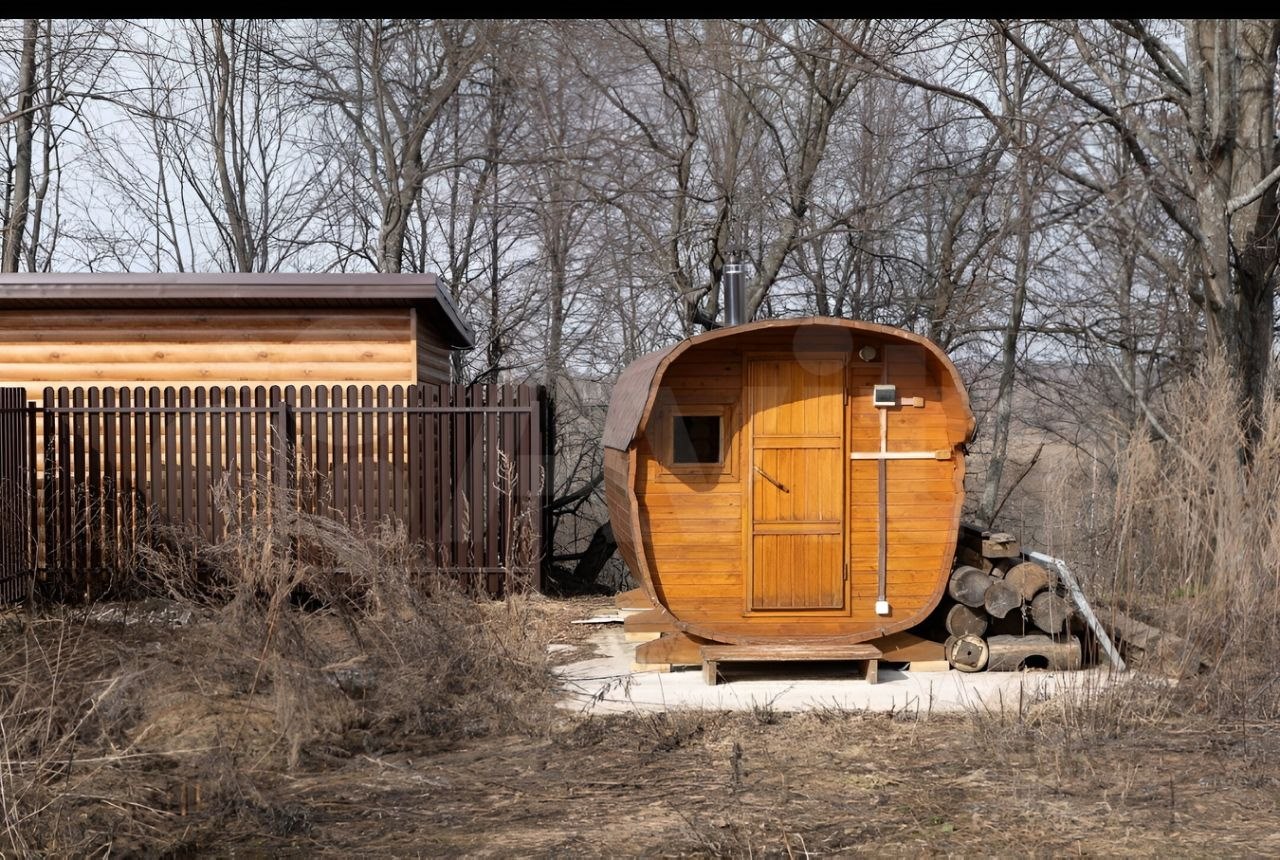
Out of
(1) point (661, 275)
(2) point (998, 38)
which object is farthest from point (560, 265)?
(2) point (998, 38)

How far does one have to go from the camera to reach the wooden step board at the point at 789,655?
8477 millimetres

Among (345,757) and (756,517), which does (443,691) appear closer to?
(345,757)

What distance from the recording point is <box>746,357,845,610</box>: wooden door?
9.05 m

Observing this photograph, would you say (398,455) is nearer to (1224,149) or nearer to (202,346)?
(202,346)

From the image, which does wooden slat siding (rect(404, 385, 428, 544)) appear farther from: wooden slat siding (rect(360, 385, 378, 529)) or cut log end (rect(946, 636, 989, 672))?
cut log end (rect(946, 636, 989, 672))

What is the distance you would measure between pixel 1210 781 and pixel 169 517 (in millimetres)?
9185

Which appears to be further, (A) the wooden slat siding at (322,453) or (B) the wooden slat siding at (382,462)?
(B) the wooden slat siding at (382,462)

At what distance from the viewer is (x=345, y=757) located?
6.50 metres

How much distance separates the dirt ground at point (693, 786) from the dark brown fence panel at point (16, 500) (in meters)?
4.26

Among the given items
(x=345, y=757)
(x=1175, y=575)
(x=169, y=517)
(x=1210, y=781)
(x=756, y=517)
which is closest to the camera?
(x=1210, y=781)

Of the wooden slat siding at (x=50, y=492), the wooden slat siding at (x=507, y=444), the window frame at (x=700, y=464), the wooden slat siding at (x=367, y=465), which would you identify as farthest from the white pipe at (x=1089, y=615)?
the wooden slat siding at (x=50, y=492)

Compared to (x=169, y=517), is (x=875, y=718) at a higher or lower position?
lower

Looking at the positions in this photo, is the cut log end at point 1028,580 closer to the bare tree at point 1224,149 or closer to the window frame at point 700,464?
the window frame at point 700,464

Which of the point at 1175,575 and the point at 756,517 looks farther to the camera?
the point at 756,517
